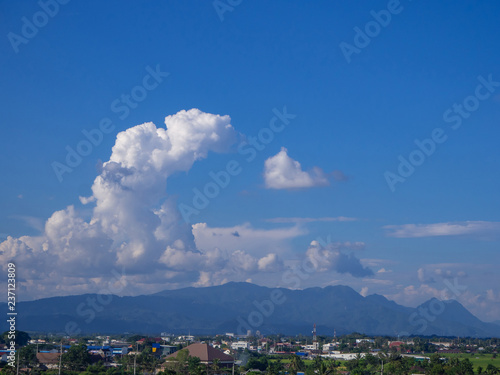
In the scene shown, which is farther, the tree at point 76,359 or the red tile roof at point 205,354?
the red tile roof at point 205,354

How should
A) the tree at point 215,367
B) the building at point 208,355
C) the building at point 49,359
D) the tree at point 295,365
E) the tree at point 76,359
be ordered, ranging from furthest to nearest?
the building at point 208,355, the building at point 49,359, the tree at point 76,359, the tree at point 295,365, the tree at point 215,367

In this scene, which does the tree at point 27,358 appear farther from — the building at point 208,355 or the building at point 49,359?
the building at point 208,355

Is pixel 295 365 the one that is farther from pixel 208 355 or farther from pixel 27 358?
pixel 27 358

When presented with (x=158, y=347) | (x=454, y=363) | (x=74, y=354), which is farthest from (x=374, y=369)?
(x=158, y=347)

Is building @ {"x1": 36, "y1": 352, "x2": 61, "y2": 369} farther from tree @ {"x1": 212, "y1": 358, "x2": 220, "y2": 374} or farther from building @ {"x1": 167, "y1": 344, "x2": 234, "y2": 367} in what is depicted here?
tree @ {"x1": 212, "y1": 358, "x2": 220, "y2": 374}

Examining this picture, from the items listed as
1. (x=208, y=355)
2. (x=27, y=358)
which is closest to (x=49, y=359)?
(x=27, y=358)

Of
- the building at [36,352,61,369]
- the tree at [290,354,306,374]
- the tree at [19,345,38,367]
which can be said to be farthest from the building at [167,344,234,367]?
the tree at [19,345,38,367]

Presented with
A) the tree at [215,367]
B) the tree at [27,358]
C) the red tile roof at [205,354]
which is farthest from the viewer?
the red tile roof at [205,354]

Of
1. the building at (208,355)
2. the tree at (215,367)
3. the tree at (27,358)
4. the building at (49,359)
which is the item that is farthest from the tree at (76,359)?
the tree at (215,367)

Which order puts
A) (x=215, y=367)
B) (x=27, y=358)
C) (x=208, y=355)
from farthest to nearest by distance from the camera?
1. (x=208, y=355)
2. (x=215, y=367)
3. (x=27, y=358)

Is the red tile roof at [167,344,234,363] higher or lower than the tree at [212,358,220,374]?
higher

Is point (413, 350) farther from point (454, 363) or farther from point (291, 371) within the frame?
point (291, 371)

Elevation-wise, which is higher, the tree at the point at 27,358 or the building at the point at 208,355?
the tree at the point at 27,358
